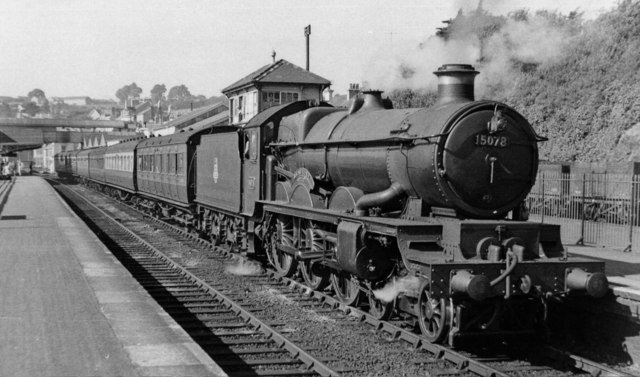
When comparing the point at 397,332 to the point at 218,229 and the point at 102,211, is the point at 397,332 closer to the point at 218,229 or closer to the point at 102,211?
the point at 218,229

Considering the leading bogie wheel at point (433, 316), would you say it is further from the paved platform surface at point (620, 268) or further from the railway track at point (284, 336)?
the paved platform surface at point (620, 268)

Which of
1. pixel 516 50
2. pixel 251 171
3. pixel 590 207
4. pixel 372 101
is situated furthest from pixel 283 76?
pixel 372 101

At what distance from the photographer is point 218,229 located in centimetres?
1758

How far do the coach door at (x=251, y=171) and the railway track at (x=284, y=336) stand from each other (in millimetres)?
1557

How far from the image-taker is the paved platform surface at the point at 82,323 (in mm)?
6266

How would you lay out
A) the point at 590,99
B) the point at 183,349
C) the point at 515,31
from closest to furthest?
1. the point at 183,349
2. the point at 590,99
3. the point at 515,31

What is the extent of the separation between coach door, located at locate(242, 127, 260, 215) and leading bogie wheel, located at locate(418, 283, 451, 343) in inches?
238

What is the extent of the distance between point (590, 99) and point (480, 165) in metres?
22.5

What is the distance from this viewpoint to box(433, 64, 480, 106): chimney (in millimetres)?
8969

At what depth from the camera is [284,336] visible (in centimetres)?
896

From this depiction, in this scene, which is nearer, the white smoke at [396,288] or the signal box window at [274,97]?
the white smoke at [396,288]

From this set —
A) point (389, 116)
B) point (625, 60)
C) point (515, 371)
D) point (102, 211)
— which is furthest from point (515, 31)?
point (515, 371)

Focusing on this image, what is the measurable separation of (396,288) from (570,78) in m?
25.2

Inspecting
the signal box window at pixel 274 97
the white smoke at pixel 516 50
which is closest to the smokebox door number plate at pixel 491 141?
the white smoke at pixel 516 50
